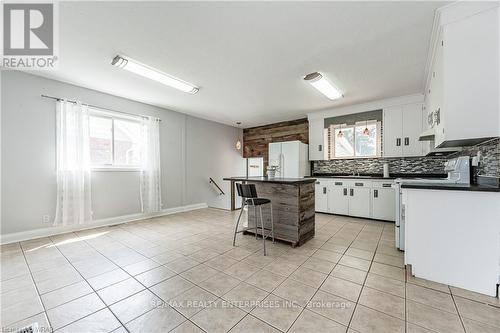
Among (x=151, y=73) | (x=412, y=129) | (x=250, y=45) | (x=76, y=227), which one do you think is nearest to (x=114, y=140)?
(x=76, y=227)

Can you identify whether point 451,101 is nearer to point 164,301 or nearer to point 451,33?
point 451,33

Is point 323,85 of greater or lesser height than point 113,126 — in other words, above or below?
above

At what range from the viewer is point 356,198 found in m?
4.49

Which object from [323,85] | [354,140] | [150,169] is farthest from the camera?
[354,140]

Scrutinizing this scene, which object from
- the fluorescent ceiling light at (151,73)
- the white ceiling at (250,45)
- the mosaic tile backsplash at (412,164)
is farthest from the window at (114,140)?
the mosaic tile backsplash at (412,164)

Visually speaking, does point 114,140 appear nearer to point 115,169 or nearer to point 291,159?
point 115,169

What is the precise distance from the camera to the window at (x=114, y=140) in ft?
12.9

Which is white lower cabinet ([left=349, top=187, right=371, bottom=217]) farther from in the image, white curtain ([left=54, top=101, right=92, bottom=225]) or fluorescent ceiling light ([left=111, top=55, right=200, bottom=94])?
white curtain ([left=54, top=101, right=92, bottom=225])

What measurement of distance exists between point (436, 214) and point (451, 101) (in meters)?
1.14

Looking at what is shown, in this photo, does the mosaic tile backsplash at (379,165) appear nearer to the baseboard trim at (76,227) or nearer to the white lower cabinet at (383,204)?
the white lower cabinet at (383,204)

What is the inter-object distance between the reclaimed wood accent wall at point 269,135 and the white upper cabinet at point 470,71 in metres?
3.89

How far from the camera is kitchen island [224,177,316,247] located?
2.87 meters

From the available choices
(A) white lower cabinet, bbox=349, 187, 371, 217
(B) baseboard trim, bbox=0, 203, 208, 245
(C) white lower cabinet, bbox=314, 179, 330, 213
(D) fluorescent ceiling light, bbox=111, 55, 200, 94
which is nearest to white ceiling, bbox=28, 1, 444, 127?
(D) fluorescent ceiling light, bbox=111, 55, 200, 94

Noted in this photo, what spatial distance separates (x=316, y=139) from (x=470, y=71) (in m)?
3.55
